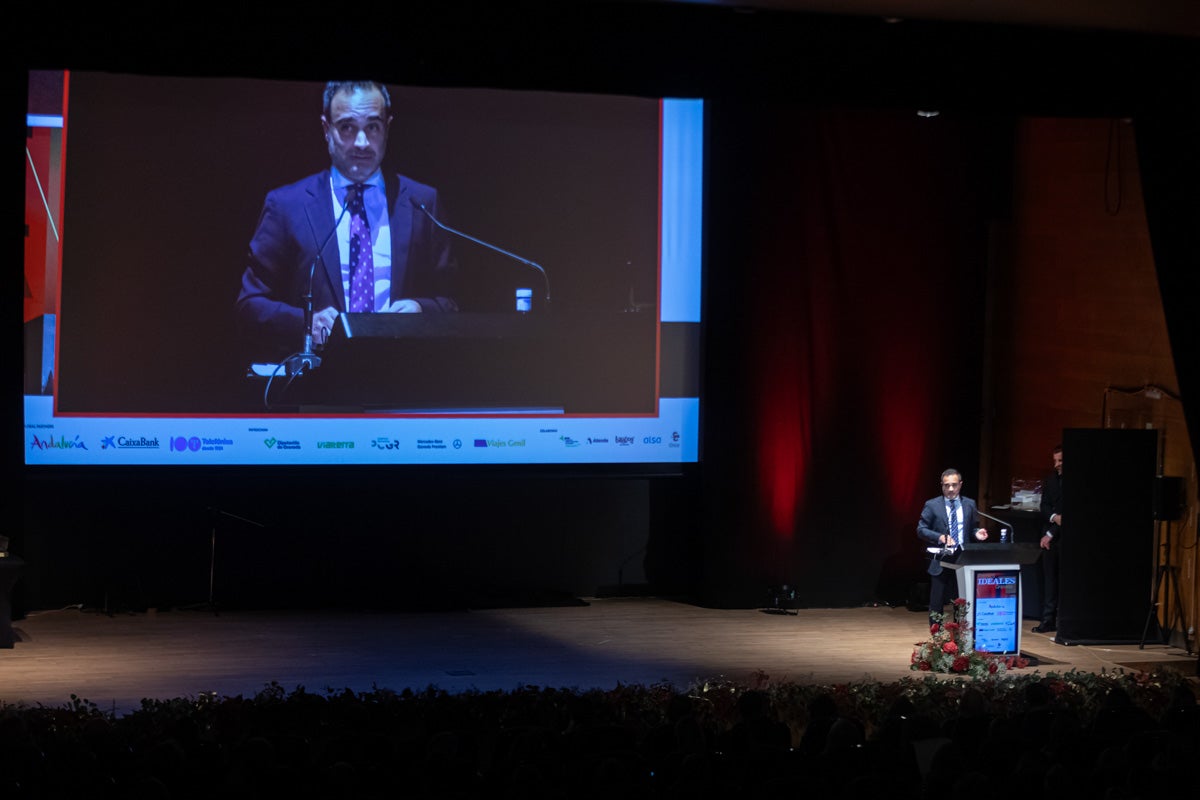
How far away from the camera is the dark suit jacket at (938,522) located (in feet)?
37.3

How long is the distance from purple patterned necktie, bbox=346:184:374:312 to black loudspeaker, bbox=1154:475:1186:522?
5.92 meters

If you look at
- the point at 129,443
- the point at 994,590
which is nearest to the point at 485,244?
the point at 129,443

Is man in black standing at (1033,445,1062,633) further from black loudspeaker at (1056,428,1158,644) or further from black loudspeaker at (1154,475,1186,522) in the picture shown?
black loudspeaker at (1154,475,1186,522)

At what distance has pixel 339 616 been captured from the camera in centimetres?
1173

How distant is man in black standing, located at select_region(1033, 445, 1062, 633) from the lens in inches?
472

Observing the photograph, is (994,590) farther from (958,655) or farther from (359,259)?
(359,259)

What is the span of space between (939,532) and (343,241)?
489 cm

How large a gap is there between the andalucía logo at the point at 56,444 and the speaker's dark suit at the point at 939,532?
6.15 m

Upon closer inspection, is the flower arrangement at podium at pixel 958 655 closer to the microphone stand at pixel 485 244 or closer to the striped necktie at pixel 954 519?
the striped necktie at pixel 954 519

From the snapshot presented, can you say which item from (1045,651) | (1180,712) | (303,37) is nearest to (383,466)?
(1045,651)

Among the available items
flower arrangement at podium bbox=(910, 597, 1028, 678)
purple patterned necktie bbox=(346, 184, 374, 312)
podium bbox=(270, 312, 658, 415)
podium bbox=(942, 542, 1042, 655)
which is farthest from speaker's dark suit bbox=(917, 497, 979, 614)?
purple patterned necktie bbox=(346, 184, 374, 312)

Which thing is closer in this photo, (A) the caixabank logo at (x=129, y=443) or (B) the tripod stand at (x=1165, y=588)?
(A) the caixabank logo at (x=129, y=443)

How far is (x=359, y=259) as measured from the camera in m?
11.6

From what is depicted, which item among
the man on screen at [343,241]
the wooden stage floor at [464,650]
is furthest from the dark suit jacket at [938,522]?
the man on screen at [343,241]
